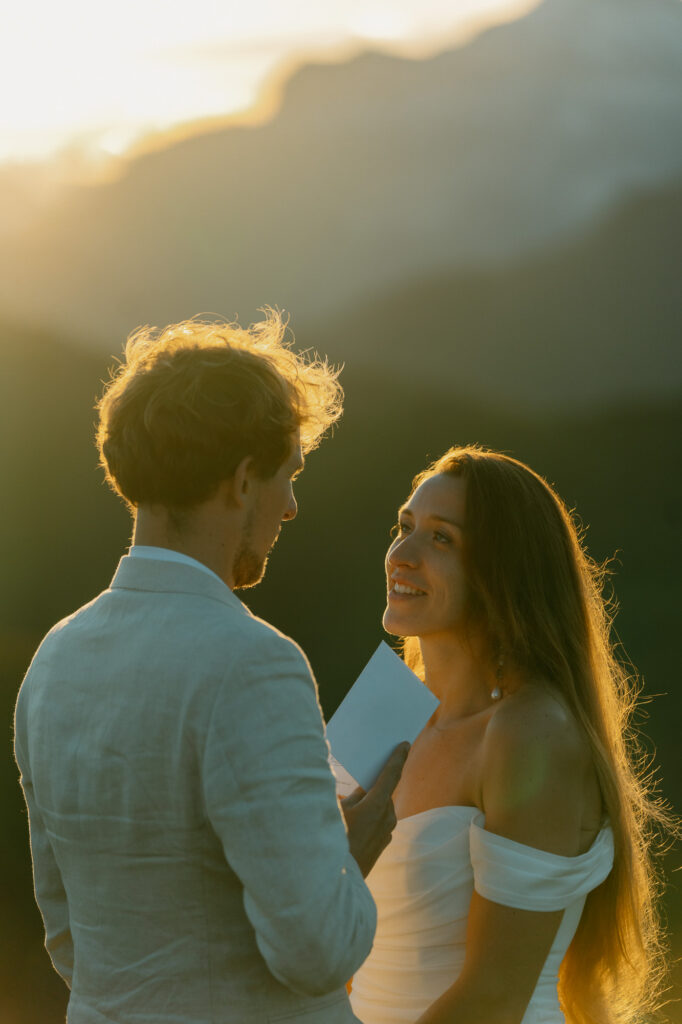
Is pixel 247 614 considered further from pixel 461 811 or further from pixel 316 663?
pixel 316 663

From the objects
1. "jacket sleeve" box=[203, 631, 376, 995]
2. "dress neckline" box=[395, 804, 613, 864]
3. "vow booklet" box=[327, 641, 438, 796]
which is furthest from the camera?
"dress neckline" box=[395, 804, 613, 864]

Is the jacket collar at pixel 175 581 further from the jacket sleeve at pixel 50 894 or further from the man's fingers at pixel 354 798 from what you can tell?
the man's fingers at pixel 354 798

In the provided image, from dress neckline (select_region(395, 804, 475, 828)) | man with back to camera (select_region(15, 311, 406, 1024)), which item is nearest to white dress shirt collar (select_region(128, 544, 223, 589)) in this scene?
man with back to camera (select_region(15, 311, 406, 1024))

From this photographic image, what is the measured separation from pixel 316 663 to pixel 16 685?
2917 mm

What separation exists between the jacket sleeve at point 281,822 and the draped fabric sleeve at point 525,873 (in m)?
0.86

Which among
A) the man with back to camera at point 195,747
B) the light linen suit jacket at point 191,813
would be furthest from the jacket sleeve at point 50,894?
the light linen suit jacket at point 191,813

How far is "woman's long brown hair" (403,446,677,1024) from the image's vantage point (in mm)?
2381

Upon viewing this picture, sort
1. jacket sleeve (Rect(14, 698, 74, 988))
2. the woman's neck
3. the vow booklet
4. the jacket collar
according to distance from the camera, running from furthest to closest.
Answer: the woman's neck < the vow booklet < jacket sleeve (Rect(14, 698, 74, 988)) < the jacket collar

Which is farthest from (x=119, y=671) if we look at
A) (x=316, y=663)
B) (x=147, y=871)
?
(x=316, y=663)

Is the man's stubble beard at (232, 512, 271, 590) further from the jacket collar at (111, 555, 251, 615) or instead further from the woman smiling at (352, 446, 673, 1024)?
the woman smiling at (352, 446, 673, 1024)

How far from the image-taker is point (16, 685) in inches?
344

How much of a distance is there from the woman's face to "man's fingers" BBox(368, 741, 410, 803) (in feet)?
2.02

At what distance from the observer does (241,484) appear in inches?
61.5

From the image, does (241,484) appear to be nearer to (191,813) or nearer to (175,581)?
(175,581)
